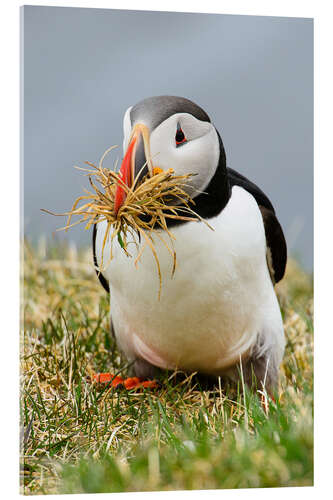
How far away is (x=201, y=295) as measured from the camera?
13.9ft

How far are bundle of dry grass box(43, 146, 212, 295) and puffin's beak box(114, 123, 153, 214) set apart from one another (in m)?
0.02

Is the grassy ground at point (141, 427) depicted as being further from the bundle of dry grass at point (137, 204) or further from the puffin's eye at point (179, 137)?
the puffin's eye at point (179, 137)

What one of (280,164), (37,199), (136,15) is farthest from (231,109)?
(37,199)

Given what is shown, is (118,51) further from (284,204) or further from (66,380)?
(66,380)

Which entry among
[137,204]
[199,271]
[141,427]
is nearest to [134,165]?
[137,204]

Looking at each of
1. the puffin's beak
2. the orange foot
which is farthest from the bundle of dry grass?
the orange foot

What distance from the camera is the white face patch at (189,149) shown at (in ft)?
12.5

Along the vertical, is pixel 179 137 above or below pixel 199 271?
above

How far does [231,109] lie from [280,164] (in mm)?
401

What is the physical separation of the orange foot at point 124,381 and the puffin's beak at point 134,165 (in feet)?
4.10

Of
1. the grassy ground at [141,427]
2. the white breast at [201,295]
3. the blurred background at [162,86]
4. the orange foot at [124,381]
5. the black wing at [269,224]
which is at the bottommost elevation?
the grassy ground at [141,427]

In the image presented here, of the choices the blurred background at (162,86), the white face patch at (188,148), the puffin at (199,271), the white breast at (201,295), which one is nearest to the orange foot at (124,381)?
the puffin at (199,271)

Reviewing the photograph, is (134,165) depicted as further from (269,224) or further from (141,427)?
(141,427)

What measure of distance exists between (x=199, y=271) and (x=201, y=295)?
13cm
